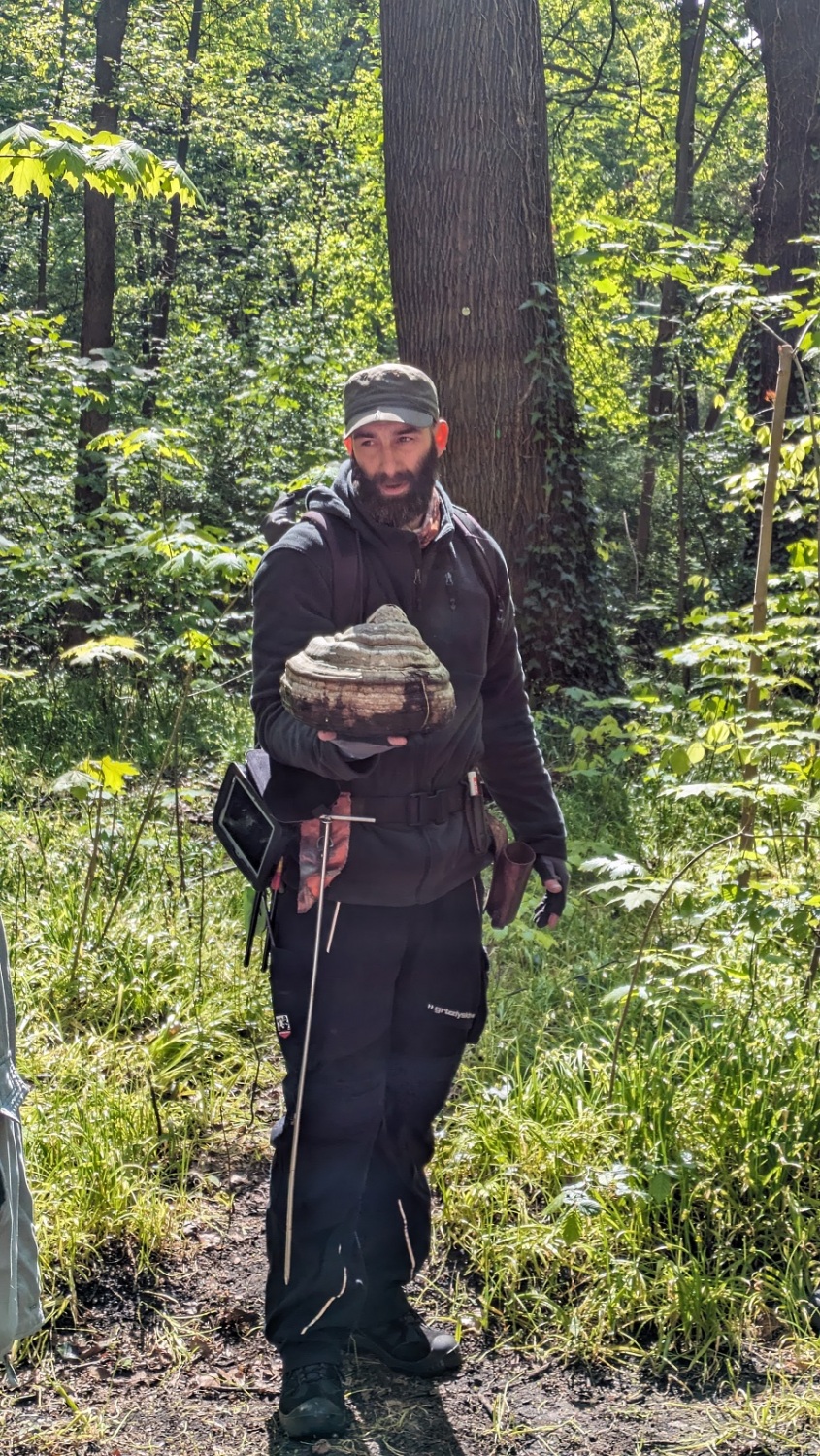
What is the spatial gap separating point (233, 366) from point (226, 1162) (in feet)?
34.6

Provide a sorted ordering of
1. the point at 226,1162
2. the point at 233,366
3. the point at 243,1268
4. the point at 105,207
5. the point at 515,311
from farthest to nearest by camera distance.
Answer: the point at 105,207 → the point at 233,366 → the point at 515,311 → the point at 226,1162 → the point at 243,1268

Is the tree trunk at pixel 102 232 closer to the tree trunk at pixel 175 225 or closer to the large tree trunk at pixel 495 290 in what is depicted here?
the tree trunk at pixel 175 225

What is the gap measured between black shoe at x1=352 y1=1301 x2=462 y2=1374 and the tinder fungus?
1.56 metres

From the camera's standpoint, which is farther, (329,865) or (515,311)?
(515,311)

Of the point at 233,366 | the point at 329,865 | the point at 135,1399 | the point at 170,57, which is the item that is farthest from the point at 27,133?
the point at 170,57

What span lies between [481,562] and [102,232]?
1313 centimetres

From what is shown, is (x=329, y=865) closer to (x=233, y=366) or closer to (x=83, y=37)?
(x=233, y=366)

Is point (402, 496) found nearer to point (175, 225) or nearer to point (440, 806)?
point (440, 806)

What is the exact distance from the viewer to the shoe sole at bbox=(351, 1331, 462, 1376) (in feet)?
9.98

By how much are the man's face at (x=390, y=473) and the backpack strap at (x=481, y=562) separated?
225 mm

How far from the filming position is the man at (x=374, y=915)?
2783 mm

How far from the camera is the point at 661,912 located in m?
5.47

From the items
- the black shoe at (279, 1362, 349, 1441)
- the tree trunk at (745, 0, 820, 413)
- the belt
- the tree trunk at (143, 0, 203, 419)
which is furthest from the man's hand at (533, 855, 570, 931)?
the tree trunk at (143, 0, 203, 419)

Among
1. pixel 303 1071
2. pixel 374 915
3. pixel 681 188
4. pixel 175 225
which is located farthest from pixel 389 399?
pixel 175 225
